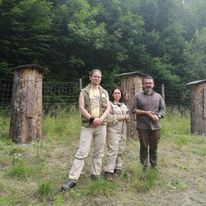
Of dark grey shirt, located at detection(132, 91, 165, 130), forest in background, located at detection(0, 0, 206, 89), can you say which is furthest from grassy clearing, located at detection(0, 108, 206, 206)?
forest in background, located at detection(0, 0, 206, 89)

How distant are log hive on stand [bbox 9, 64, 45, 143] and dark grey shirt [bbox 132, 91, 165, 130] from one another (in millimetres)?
2896

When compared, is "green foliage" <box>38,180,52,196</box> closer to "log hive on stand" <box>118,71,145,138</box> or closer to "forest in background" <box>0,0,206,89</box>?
"log hive on stand" <box>118,71,145,138</box>

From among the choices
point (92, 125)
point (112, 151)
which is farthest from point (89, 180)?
point (92, 125)

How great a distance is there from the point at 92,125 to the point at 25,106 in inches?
122

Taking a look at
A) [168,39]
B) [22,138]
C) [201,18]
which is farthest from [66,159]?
[201,18]

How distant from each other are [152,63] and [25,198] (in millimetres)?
12228

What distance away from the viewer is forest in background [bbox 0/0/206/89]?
491 inches

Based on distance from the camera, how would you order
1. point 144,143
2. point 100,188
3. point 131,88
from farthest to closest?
point 131,88 < point 144,143 < point 100,188

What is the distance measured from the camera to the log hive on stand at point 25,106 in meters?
8.18

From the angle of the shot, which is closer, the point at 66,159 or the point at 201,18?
the point at 66,159

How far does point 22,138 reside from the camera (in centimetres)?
816

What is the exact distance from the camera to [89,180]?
5836mm

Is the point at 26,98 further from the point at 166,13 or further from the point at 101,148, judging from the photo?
the point at 166,13

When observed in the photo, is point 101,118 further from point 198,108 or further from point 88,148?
point 198,108
